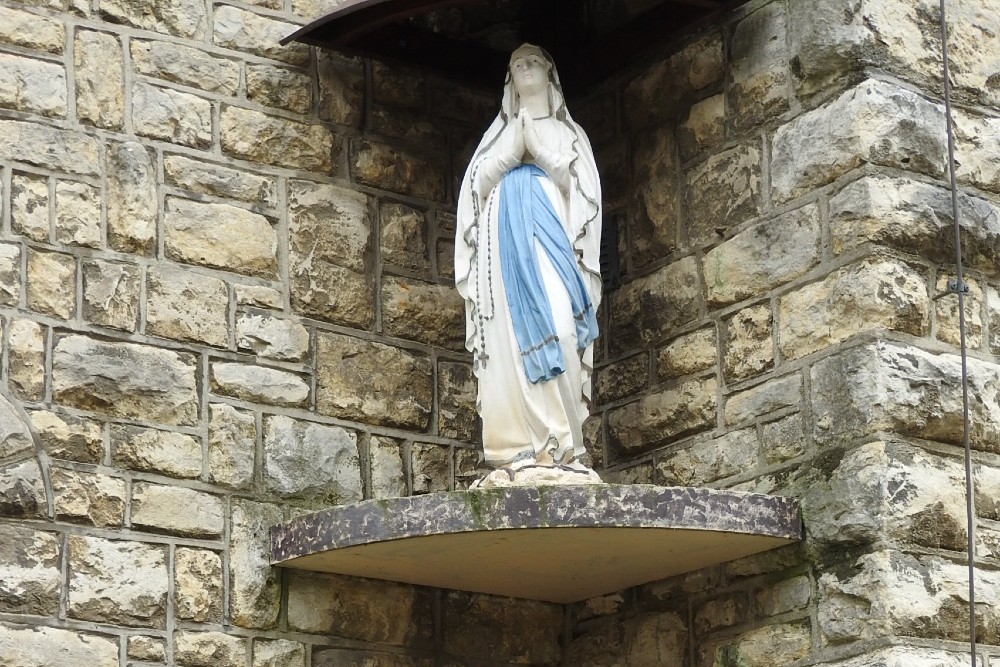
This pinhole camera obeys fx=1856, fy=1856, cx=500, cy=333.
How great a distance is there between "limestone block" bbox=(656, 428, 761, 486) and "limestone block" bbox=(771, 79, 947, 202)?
0.85 metres

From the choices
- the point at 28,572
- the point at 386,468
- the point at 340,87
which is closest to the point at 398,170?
the point at 340,87

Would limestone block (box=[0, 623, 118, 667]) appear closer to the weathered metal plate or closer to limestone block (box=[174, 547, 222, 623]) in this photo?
limestone block (box=[174, 547, 222, 623])

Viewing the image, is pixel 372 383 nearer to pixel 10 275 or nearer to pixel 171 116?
pixel 171 116

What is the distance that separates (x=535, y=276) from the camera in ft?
20.0

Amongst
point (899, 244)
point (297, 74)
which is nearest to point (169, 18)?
point (297, 74)

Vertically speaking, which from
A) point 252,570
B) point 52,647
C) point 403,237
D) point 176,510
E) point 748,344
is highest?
point 403,237

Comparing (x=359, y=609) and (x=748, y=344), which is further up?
(x=748, y=344)

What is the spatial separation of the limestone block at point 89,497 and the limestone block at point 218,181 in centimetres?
111

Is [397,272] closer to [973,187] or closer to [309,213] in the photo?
[309,213]

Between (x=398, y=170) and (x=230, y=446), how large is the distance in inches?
52.3

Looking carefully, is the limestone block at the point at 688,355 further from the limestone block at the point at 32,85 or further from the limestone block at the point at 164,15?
the limestone block at the point at 32,85

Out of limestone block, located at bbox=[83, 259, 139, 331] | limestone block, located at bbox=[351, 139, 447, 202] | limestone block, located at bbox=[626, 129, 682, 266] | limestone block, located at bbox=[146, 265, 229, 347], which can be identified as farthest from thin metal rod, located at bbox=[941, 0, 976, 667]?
limestone block, located at bbox=[83, 259, 139, 331]

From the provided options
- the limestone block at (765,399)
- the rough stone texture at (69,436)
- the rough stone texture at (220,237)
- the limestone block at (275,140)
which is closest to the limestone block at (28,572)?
the rough stone texture at (69,436)

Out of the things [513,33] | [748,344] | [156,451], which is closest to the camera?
[156,451]
